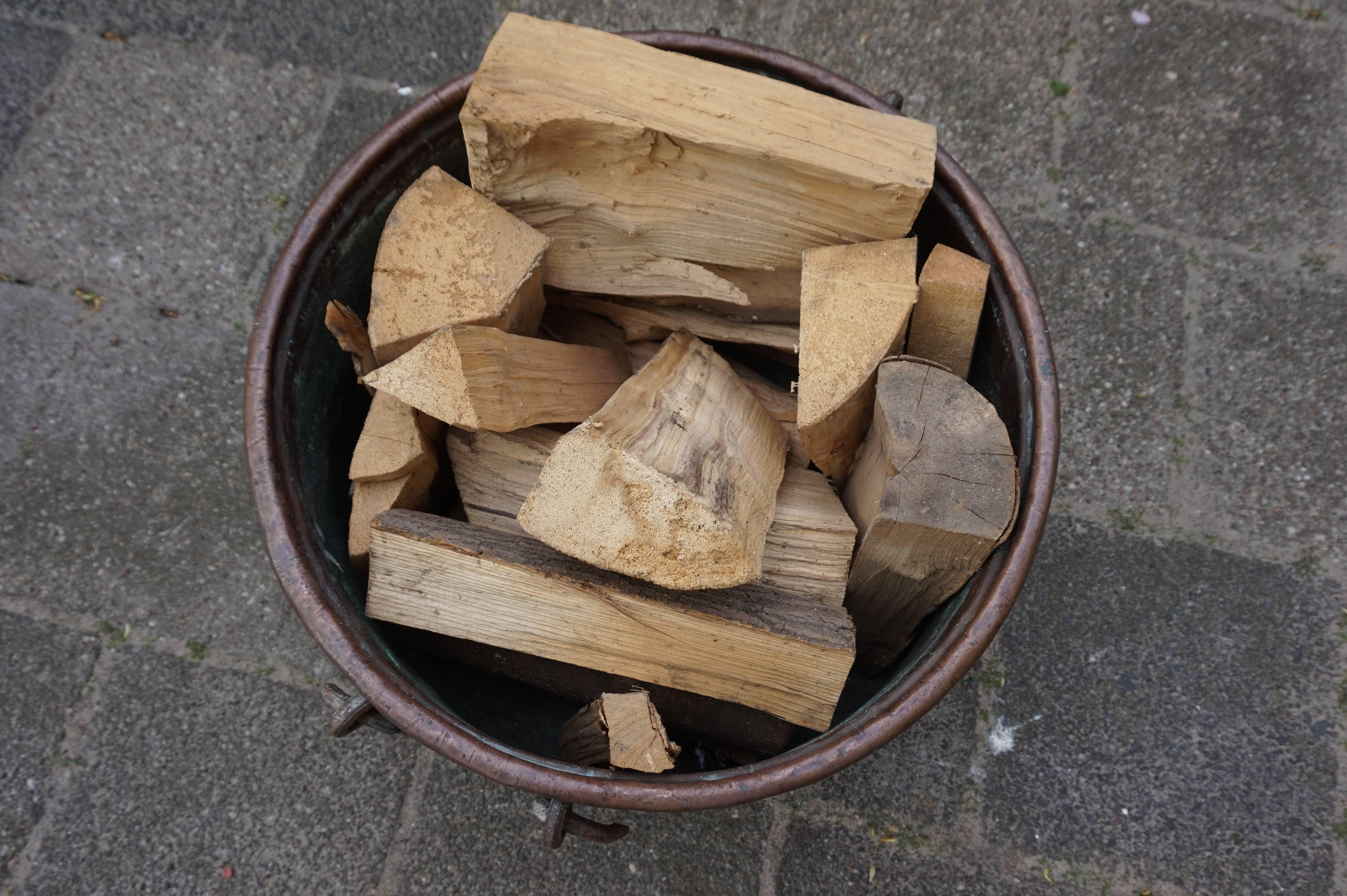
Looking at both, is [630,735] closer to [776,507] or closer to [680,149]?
[776,507]

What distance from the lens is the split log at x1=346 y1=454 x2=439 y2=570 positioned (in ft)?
4.60

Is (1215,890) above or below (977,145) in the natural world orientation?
below

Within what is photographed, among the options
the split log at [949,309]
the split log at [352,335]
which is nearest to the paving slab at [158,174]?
the split log at [352,335]

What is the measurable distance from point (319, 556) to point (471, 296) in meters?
0.45

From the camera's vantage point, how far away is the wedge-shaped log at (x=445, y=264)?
4.38 ft

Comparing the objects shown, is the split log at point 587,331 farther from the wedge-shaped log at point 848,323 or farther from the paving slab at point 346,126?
the paving slab at point 346,126

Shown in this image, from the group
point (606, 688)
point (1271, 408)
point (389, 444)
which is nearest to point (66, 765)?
point (389, 444)

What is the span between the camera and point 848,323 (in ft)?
4.29

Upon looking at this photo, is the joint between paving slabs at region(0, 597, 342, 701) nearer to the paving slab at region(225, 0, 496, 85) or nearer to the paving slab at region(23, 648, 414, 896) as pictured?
the paving slab at region(23, 648, 414, 896)

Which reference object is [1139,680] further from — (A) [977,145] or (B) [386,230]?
(B) [386,230]

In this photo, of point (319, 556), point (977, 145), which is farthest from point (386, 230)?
point (977, 145)

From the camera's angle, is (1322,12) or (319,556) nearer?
(319,556)

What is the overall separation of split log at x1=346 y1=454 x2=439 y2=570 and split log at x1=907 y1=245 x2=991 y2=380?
84 centimetres

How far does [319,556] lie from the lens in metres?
1.26
